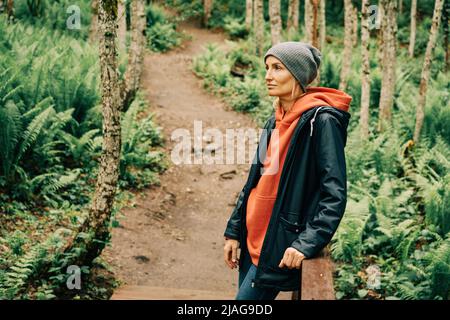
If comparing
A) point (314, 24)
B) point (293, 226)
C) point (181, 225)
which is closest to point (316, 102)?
point (293, 226)

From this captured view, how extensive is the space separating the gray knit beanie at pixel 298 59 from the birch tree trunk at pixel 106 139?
2.57m

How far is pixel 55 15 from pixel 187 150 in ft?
31.8

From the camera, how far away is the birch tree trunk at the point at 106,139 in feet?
16.0

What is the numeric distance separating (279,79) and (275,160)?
477 mm

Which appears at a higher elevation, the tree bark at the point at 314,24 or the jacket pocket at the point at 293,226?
the tree bark at the point at 314,24

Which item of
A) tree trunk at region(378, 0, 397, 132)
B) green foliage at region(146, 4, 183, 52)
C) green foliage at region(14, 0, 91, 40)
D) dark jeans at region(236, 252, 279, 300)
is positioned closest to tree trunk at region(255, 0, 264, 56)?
green foliage at region(146, 4, 183, 52)

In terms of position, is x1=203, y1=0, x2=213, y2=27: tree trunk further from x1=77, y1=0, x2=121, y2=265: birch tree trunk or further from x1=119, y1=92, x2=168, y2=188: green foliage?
x1=77, y1=0, x2=121, y2=265: birch tree trunk

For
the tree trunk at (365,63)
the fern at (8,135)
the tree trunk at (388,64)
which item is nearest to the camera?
the fern at (8,135)

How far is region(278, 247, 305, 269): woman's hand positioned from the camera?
8.32 feet

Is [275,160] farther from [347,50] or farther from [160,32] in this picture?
[160,32]

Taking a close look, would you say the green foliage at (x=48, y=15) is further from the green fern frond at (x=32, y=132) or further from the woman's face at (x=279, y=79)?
the woman's face at (x=279, y=79)

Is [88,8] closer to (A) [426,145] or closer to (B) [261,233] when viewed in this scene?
(A) [426,145]

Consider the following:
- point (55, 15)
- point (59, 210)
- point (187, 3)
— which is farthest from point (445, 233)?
point (187, 3)

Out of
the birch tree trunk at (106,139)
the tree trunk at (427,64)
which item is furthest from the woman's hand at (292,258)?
the tree trunk at (427,64)
